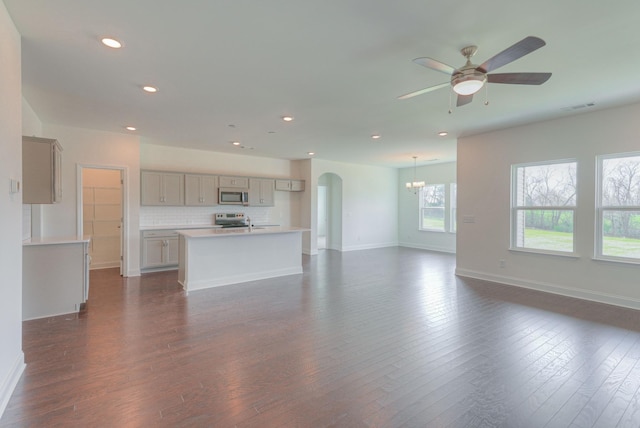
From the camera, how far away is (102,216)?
274 inches

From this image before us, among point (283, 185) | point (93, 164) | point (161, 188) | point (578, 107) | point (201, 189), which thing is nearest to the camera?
point (578, 107)

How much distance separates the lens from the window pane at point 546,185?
187 inches

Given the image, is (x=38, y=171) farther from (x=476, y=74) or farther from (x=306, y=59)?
(x=476, y=74)

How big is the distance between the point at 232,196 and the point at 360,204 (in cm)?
411

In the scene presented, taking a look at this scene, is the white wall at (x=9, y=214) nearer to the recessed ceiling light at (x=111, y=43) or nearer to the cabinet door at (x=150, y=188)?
the recessed ceiling light at (x=111, y=43)

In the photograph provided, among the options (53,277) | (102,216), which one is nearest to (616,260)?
(53,277)

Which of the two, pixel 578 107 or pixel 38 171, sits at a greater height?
pixel 578 107

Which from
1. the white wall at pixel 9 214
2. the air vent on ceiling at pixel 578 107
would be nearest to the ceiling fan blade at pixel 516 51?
the air vent on ceiling at pixel 578 107

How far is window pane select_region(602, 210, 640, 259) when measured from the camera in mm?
4125

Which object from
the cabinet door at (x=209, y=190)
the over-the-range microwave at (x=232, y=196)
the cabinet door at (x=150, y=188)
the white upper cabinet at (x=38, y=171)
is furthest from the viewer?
the over-the-range microwave at (x=232, y=196)

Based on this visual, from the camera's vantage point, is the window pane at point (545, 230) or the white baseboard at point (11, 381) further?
the window pane at point (545, 230)

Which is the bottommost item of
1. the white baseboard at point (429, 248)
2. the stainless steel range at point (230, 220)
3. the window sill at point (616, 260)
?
the white baseboard at point (429, 248)

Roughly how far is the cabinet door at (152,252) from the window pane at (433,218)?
7562mm

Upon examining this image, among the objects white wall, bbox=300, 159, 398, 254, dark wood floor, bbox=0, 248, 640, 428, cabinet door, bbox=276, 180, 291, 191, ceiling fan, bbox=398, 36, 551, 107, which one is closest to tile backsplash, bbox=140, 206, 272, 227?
cabinet door, bbox=276, 180, 291, 191
